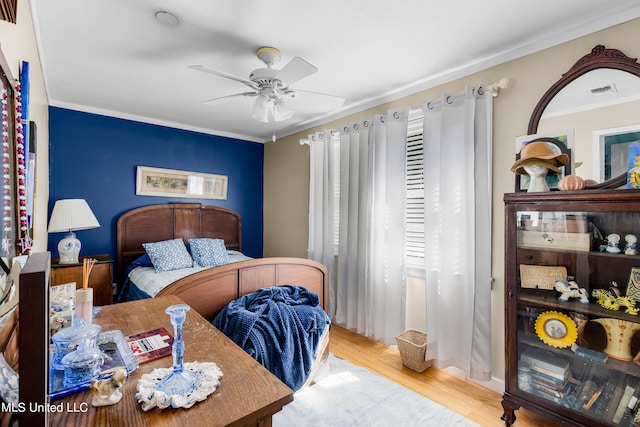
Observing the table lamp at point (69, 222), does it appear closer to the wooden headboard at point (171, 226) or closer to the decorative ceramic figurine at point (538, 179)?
the wooden headboard at point (171, 226)

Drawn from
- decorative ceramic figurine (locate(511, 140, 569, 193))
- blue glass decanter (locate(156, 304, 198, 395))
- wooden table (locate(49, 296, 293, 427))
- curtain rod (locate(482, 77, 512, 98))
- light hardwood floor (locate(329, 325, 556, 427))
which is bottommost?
light hardwood floor (locate(329, 325, 556, 427))

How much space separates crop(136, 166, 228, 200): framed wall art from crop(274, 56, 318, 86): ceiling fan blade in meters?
2.56

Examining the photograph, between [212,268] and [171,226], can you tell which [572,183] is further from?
[171,226]

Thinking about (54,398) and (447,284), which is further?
(447,284)

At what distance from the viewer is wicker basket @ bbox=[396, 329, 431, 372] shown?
8.39ft

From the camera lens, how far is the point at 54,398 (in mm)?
864

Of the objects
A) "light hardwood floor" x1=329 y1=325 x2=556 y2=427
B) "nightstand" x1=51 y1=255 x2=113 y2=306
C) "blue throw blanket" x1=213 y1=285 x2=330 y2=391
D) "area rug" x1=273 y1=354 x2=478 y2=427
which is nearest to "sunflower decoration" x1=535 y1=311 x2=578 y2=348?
"light hardwood floor" x1=329 y1=325 x2=556 y2=427

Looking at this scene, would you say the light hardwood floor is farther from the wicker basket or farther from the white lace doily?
the white lace doily

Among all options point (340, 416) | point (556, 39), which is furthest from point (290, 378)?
point (556, 39)

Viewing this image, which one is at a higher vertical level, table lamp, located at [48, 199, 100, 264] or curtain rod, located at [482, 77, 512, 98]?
curtain rod, located at [482, 77, 512, 98]

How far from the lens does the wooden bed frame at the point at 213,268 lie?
7.48ft

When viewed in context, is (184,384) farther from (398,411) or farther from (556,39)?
(556,39)

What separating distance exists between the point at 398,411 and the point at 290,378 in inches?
29.8

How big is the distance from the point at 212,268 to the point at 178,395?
154 centimetres
